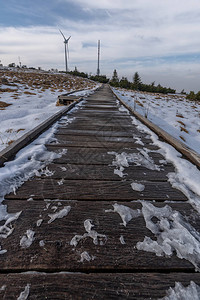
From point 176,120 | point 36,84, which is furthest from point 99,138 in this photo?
point 36,84

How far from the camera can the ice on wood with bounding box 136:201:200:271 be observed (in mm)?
812

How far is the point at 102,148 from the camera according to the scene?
210 centimetres

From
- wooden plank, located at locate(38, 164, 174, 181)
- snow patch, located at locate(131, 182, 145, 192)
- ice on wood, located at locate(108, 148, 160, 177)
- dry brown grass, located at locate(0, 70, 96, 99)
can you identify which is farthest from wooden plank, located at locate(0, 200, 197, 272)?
dry brown grass, located at locate(0, 70, 96, 99)

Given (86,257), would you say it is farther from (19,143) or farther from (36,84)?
(36,84)

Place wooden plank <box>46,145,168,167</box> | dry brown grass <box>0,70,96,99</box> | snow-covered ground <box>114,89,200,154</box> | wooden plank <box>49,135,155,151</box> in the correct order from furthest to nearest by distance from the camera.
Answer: dry brown grass <box>0,70,96,99</box>, snow-covered ground <box>114,89,200,154</box>, wooden plank <box>49,135,155,151</box>, wooden plank <box>46,145,168,167</box>

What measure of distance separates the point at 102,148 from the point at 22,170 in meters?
1.00

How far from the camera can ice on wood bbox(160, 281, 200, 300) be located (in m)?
0.64

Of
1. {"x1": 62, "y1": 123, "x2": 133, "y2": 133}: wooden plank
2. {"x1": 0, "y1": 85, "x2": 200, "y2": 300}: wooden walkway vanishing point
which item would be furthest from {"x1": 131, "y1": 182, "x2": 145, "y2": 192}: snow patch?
{"x1": 62, "y1": 123, "x2": 133, "y2": 133}: wooden plank

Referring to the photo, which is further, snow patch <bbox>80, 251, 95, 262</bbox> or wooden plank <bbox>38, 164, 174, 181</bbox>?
wooden plank <bbox>38, 164, 174, 181</bbox>

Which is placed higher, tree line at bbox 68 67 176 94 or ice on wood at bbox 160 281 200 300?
tree line at bbox 68 67 176 94

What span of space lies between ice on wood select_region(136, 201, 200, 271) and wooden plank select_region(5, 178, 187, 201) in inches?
6.1

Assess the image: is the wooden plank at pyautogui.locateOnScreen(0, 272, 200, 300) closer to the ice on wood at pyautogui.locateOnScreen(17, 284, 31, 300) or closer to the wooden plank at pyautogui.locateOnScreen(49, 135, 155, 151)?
the ice on wood at pyautogui.locateOnScreen(17, 284, 31, 300)

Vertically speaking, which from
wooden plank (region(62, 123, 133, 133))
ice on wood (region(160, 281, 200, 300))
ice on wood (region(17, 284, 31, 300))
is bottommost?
ice on wood (region(160, 281, 200, 300))

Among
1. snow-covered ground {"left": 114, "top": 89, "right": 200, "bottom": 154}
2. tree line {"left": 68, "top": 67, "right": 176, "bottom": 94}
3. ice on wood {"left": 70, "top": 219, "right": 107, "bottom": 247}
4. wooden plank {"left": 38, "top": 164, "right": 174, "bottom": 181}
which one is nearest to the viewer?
ice on wood {"left": 70, "top": 219, "right": 107, "bottom": 247}
